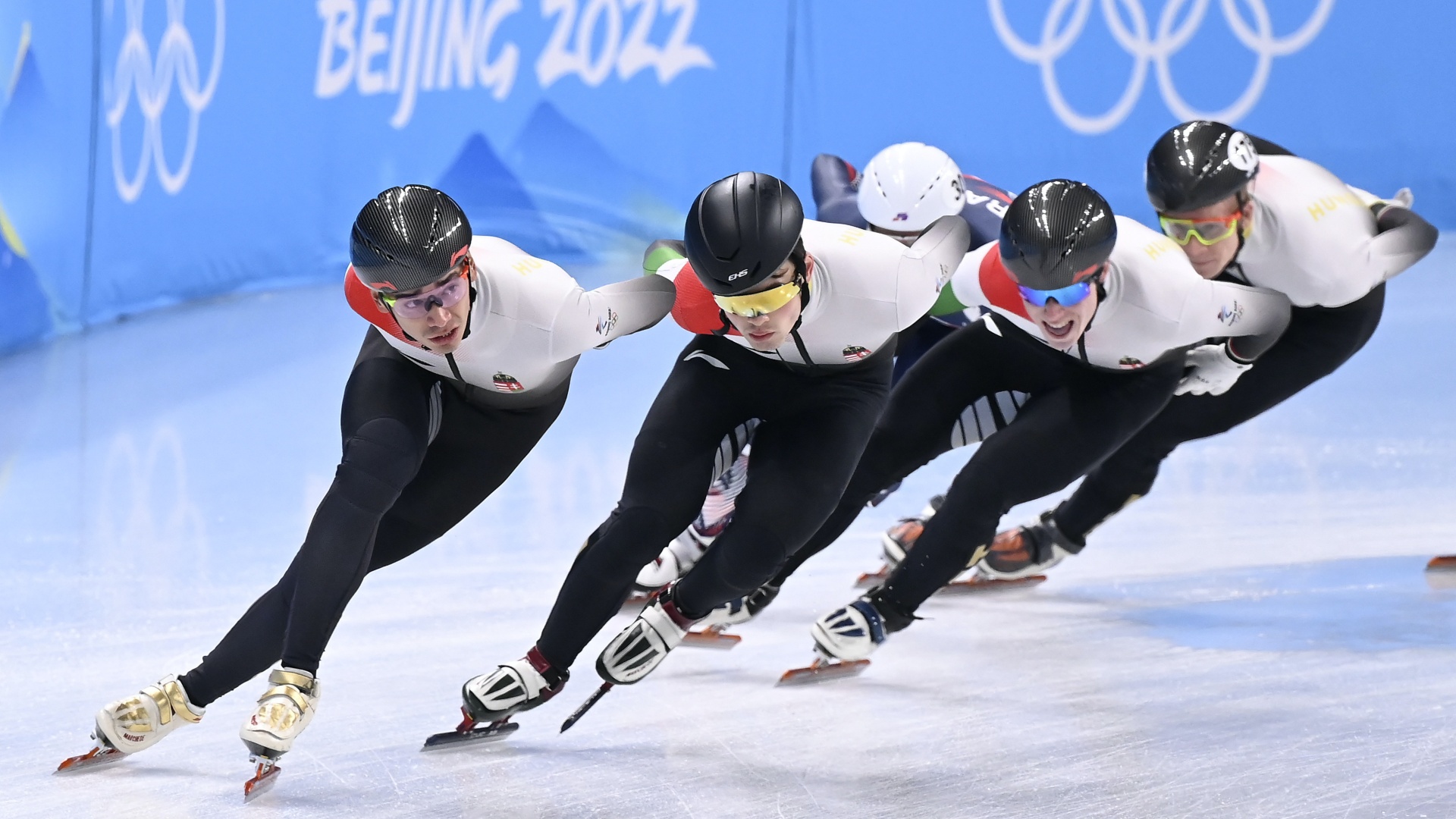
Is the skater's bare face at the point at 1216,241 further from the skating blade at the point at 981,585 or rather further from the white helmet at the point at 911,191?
the skating blade at the point at 981,585

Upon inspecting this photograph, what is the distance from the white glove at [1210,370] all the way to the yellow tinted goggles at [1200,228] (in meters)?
0.30

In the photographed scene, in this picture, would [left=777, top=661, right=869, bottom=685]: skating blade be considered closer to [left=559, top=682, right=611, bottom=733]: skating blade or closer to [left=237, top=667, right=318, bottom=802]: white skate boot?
[left=559, top=682, right=611, bottom=733]: skating blade

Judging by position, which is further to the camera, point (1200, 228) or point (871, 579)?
point (871, 579)

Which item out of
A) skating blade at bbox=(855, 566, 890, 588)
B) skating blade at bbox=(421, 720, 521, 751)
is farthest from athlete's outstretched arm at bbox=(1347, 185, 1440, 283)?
skating blade at bbox=(421, 720, 521, 751)

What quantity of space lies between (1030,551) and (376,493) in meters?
2.65

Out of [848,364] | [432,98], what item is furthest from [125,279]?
[848,364]

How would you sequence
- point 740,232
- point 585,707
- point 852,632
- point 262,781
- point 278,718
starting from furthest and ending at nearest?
1. point 852,632
2. point 585,707
3. point 740,232
4. point 262,781
5. point 278,718

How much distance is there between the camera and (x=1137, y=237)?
412 cm

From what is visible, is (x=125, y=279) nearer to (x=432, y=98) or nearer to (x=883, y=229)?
(x=432, y=98)

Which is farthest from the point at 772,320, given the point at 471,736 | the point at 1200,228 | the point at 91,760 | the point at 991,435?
the point at 91,760

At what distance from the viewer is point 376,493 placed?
10.7 ft

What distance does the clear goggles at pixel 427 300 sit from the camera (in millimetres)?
3240

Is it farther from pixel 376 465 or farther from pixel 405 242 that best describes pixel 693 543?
pixel 405 242

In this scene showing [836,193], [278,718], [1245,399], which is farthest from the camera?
[836,193]
